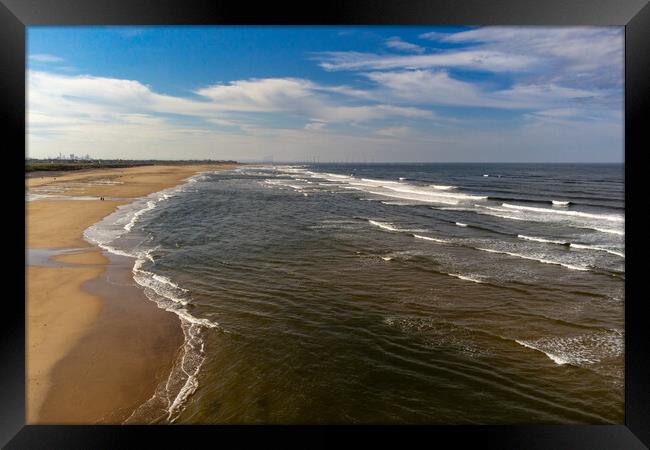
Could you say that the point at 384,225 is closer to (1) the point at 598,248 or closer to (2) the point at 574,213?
(1) the point at 598,248

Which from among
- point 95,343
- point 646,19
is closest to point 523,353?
point 646,19

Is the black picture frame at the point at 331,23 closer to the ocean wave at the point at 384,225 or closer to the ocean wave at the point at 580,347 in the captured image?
the ocean wave at the point at 580,347

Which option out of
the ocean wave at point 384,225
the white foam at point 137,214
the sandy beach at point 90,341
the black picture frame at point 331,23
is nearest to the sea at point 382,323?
the sandy beach at point 90,341

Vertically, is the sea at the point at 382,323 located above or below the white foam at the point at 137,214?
below

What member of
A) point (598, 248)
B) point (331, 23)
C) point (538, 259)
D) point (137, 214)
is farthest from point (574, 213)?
point (331, 23)

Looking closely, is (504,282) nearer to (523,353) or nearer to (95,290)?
(523,353)

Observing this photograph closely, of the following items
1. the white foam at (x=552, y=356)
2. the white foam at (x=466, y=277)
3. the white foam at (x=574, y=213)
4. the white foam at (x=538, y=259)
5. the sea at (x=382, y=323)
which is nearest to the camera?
the sea at (x=382, y=323)

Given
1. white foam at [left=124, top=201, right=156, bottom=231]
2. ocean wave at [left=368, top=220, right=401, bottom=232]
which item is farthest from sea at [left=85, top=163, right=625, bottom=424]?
ocean wave at [left=368, top=220, right=401, bottom=232]

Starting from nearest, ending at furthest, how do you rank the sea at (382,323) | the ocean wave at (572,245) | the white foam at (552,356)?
the sea at (382,323) → the white foam at (552,356) → the ocean wave at (572,245)
